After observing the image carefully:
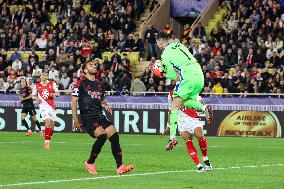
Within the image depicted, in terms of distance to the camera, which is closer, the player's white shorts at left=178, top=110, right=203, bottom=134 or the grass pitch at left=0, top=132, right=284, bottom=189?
the grass pitch at left=0, top=132, right=284, bottom=189

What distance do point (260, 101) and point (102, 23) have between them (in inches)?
484

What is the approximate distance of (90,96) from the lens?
17703mm

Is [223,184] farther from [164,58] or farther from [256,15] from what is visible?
[256,15]

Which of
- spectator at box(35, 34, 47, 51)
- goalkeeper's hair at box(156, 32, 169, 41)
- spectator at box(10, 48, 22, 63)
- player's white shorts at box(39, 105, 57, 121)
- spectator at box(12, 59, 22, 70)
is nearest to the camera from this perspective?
goalkeeper's hair at box(156, 32, 169, 41)

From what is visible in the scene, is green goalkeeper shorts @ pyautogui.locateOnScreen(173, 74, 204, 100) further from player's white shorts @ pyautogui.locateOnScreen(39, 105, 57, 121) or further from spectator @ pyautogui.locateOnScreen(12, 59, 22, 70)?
spectator @ pyautogui.locateOnScreen(12, 59, 22, 70)

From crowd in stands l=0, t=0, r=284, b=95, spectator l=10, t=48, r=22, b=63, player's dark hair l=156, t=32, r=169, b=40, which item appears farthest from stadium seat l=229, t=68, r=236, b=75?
player's dark hair l=156, t=32, r=169, b=40

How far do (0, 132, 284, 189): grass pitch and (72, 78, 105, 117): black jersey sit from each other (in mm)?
1158

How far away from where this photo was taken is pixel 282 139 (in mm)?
33281

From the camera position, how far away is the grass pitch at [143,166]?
15305mm

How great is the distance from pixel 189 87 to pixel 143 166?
8.40 feet

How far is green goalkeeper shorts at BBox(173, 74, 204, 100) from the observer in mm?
17750

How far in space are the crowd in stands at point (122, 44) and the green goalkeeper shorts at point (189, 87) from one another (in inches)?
663

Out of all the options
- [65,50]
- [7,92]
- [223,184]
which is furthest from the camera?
[65,50]

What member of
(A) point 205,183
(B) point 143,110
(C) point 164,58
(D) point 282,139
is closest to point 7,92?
(B) point 143,110
